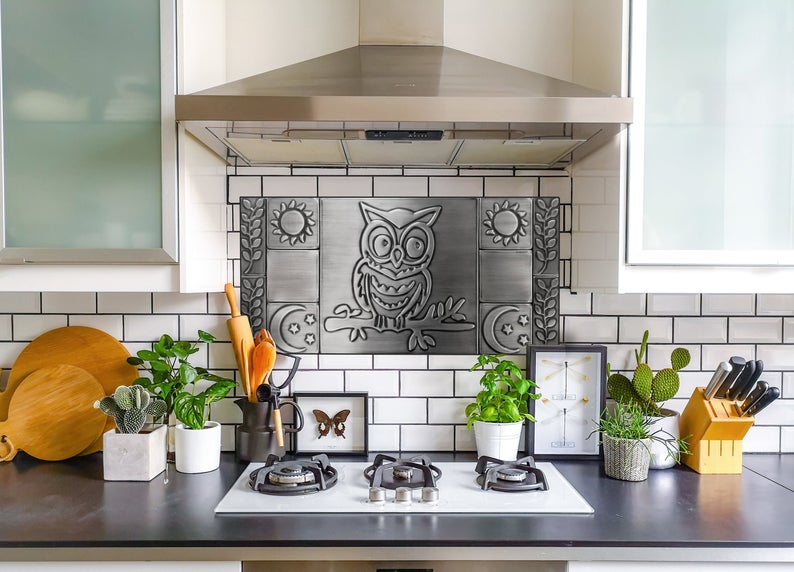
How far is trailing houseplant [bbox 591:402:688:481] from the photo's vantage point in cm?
157

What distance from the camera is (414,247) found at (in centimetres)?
186

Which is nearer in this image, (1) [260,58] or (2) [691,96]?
(2) [691,96]

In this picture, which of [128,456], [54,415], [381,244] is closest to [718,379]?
[381,244]

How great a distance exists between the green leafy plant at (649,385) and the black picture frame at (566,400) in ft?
0.13

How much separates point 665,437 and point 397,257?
93 centimetres

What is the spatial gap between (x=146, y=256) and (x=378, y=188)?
2.35 feet

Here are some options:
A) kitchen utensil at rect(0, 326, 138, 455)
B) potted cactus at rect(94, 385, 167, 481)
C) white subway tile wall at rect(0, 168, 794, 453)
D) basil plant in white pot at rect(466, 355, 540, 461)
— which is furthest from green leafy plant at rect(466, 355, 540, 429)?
kitchen utensil at rect(0, 326, 138, 455)

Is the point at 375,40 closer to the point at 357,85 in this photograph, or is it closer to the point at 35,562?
the point at 357,85

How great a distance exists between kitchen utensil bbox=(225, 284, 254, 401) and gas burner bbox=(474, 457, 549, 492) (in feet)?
2.27

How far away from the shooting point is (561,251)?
1858 millimetres

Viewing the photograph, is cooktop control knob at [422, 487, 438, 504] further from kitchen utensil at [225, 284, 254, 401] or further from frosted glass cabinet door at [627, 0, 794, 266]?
frosted glass cabinet door at [627, 0, 794, 266]

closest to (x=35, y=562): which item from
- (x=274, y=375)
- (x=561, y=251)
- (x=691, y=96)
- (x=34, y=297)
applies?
(x=274, y=375)

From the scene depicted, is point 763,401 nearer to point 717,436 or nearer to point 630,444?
point 717,436

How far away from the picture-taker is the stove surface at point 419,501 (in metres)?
1.36
